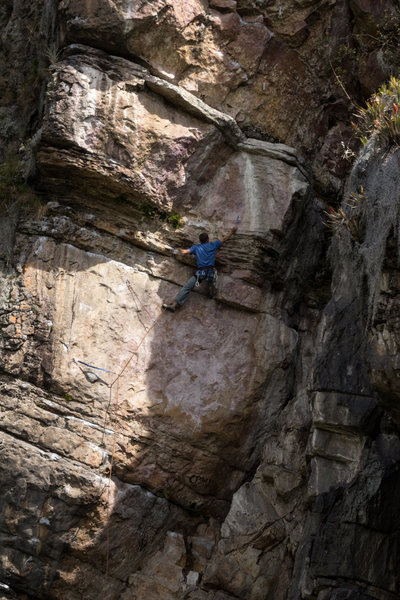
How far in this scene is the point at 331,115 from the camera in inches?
570

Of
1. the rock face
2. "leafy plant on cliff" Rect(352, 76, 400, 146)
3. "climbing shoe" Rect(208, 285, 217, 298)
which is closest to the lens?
"leafy plant on cliff" Rect(352, 76, 400, 146)

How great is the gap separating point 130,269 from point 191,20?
465 centimetres

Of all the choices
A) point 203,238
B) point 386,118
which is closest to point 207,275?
point 203,238

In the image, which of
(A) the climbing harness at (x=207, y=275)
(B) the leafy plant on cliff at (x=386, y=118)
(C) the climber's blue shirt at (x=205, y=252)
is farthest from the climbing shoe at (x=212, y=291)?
(B) the leafy plant on cliff at (x=386, y=118)

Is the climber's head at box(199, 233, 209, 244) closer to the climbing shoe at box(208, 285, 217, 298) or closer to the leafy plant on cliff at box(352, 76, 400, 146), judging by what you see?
the climbing shoe at box(208, 285, 217, 298)

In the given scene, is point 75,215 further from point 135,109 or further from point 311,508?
point 311,508

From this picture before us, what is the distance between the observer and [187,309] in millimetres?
12836

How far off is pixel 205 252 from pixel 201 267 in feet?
0.87

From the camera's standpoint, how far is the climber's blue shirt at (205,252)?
12523mm

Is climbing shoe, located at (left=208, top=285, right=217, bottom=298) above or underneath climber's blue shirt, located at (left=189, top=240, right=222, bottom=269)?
underneath

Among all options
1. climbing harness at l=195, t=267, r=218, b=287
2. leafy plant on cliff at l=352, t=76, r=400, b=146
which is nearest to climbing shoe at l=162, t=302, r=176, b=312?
climbing harness at l=195, t=267, r=218, b=287

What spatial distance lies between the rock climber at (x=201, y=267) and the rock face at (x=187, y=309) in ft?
0.85

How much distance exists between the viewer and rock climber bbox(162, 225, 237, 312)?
12.5 metres

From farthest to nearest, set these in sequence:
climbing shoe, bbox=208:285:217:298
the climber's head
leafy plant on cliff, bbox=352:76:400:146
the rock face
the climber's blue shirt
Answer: climbing shoe, bbox=208:285:217:298 < the climber's head < the climber's blue shirt < the rock face < leafy plant on cliff, bbox=352:76:400:146
